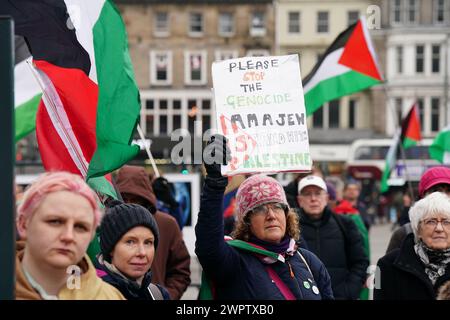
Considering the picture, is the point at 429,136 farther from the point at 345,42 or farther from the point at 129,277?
the point at 129,277

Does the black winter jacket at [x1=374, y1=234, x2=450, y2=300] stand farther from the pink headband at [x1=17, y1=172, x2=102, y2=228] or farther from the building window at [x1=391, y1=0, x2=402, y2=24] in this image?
the building window at [x1=391, y1=0, x2=402, y2=24]

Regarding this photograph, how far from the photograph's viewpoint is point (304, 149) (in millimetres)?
5465

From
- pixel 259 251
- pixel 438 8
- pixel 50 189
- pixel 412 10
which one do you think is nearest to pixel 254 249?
pixel 259 251

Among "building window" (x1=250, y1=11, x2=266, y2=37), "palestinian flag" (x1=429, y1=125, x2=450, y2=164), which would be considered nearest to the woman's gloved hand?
Result: "palestinian flag" (x1=429, y1=125, x2=450, y2=164)

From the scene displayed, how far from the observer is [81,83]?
570cm

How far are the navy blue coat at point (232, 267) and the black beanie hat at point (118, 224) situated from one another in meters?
0.25

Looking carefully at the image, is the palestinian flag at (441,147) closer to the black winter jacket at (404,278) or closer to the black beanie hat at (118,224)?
the black winter jacket at (404,278)

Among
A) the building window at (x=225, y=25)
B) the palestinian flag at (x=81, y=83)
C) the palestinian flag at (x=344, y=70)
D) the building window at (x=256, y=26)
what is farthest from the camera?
the building window at (x=225, y=25)

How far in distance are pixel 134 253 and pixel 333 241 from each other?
365cm

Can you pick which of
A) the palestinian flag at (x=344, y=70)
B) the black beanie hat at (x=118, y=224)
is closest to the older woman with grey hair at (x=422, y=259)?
the black beanie hat at (x=118, y=224)

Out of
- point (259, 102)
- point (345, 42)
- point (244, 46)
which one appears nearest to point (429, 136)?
point (244, 46)

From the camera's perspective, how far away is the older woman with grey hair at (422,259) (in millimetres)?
4984

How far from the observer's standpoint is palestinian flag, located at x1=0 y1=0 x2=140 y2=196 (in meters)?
5.39
